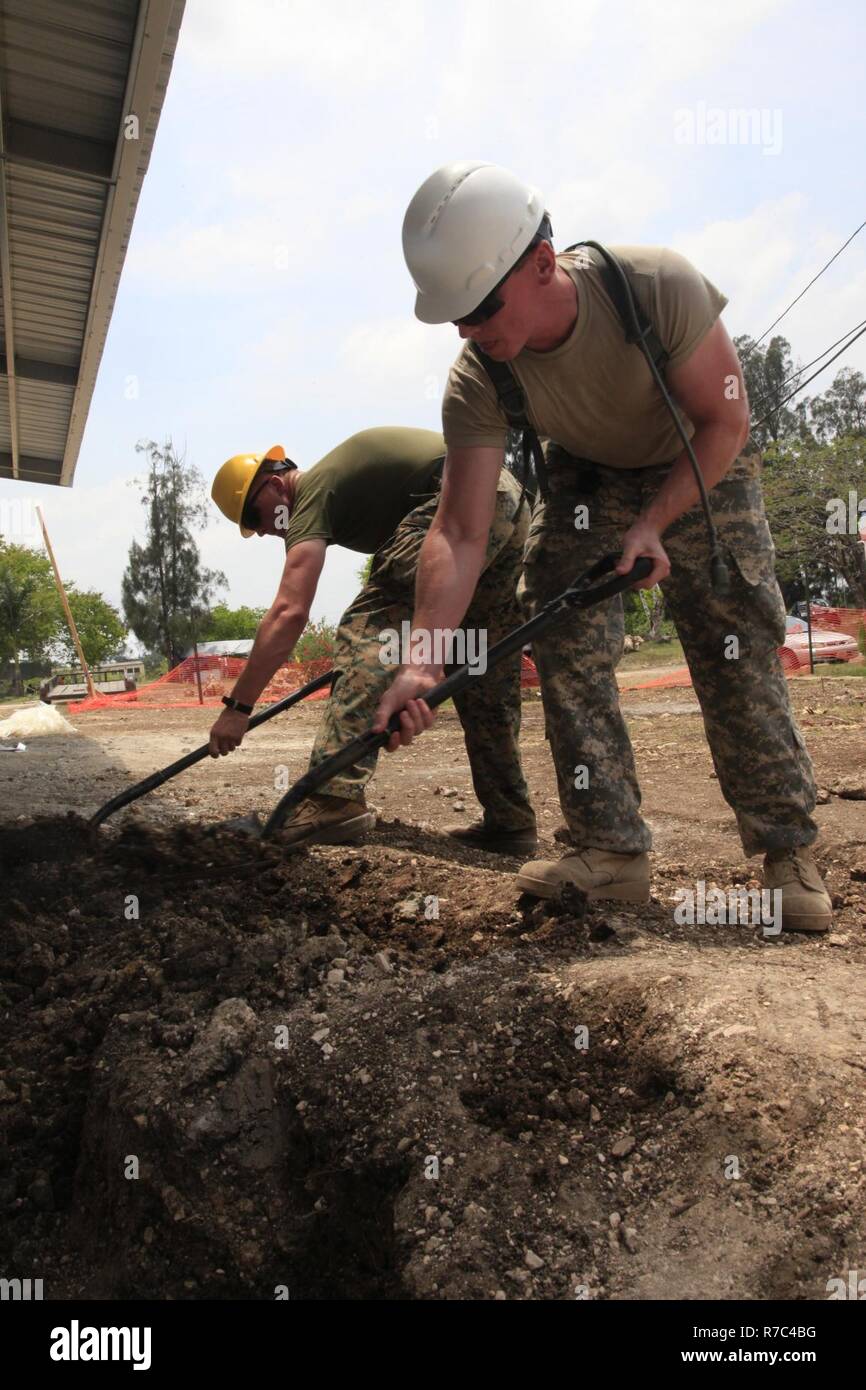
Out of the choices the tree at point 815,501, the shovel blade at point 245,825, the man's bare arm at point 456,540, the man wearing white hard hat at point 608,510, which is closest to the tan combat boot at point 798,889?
the man wearing white hard hat at point 608,510

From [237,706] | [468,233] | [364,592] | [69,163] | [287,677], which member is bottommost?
[287,677]

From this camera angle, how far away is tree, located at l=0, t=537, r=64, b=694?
160 feet

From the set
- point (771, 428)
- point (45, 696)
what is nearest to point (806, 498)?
point (45, 696)

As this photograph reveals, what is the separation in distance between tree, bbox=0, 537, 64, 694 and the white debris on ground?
39.9 metres

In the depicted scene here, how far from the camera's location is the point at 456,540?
2797 mm

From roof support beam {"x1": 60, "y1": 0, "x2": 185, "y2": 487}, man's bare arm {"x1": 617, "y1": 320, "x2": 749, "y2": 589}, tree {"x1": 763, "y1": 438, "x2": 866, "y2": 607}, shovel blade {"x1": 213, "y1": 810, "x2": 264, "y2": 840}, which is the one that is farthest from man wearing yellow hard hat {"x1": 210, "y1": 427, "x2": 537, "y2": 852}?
tree {"x1": 763, "y1": 438, "x2": 866, "y2": 607}

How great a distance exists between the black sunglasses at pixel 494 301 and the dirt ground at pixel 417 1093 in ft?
4.92

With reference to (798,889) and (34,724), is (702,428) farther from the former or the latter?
(34,724)

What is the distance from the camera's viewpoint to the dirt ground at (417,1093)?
174cm

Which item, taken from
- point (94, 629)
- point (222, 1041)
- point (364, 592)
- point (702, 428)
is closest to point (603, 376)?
point (702, 428)

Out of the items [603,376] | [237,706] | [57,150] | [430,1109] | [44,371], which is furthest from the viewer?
[44,371]

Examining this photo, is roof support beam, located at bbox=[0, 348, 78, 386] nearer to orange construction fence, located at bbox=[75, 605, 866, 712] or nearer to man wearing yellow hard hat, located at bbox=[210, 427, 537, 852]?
orange construction fence, located at bbox=[75, 605, 866, 712]

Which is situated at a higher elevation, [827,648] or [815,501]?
[815,501]

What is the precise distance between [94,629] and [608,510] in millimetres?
61306
